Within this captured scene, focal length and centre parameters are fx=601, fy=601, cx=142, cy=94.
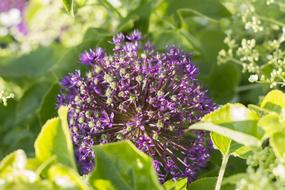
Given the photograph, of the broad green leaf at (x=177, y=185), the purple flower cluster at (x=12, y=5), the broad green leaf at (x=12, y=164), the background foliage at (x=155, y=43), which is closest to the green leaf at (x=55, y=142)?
the broad green leaf at (x=12, y=164)

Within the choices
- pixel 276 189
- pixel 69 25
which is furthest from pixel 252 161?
pixel 69 25

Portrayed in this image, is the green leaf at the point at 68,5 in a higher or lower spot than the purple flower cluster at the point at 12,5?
lower

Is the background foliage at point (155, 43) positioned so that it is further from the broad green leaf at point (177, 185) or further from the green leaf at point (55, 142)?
the green leaf at point (55, 142)

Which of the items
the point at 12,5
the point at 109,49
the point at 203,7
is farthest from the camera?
the point at 12,5

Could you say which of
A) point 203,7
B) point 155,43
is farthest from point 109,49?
point 203,7

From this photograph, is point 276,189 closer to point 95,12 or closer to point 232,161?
point 232,161

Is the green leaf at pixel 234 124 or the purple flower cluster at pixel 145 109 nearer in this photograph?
the green leaf at pixel 234 124

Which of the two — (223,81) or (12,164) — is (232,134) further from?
(223,81)
